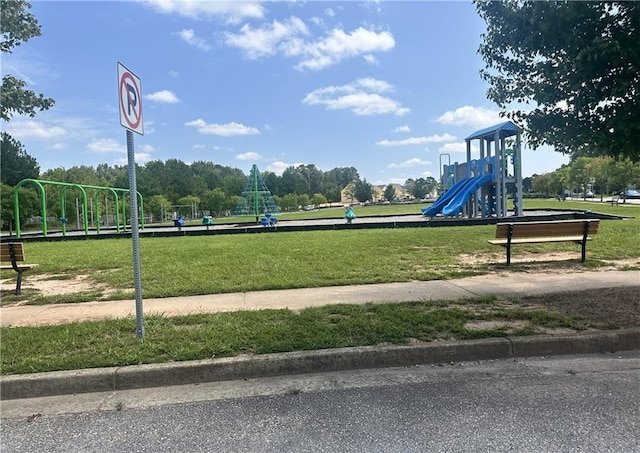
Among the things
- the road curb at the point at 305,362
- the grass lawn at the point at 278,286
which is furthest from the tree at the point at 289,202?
the road curb at the point at 305,362

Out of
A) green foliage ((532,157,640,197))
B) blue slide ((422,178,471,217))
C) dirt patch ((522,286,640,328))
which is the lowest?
dirt patch ((522,286,640,328))

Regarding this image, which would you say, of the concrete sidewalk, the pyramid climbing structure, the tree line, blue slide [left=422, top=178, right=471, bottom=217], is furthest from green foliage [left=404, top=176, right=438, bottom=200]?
the concrete sidewalk

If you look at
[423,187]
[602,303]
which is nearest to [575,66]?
[602,303]

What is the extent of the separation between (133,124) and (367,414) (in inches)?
152

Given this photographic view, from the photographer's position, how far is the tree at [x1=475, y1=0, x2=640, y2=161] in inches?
204

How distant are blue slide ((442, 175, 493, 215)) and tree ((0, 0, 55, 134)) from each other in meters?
20.9

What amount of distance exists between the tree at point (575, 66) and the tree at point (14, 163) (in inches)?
2307

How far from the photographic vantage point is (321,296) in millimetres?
6945

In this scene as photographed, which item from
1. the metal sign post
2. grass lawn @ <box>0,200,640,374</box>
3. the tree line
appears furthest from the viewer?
the tree line

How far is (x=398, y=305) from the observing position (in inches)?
240

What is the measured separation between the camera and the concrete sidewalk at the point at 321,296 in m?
6.34

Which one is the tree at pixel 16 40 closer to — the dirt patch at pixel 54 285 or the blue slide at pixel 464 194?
the dirt patch at pixel 54 285

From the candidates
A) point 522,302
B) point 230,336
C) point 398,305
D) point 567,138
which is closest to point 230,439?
point 230,336

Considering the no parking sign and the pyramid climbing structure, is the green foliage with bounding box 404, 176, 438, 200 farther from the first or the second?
the no parking sign
